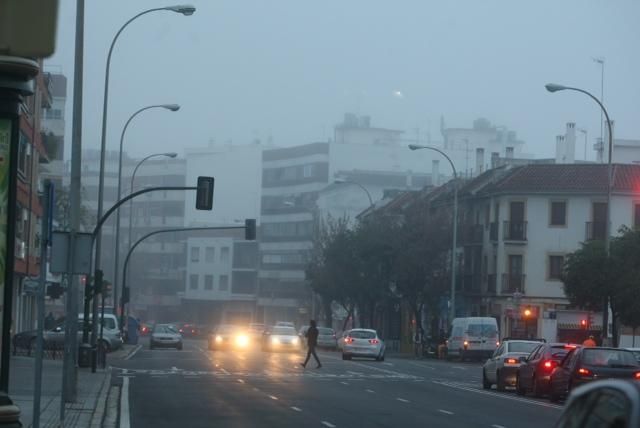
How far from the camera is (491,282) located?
270 ft

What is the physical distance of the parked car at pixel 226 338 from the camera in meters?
74.6

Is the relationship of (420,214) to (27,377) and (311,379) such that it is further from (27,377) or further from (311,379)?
(27,377)

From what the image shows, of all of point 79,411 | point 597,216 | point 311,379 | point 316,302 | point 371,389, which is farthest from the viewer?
point 316,302

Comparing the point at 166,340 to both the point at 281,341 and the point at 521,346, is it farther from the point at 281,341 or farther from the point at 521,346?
the point at 521,346

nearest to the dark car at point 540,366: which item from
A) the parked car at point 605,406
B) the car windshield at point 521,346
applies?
the car windshield at point 521,346

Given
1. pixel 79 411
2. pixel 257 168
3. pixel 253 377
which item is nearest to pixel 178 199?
pixel 257 168

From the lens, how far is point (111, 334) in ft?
192

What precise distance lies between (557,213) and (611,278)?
26181 mm

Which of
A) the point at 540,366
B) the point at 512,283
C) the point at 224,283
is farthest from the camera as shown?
the point at 224,283

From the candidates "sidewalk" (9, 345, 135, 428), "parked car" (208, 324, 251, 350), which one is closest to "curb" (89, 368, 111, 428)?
"sidewalk" (9, 345, 135, 428)

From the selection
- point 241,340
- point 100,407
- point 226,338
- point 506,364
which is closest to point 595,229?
point 241,340

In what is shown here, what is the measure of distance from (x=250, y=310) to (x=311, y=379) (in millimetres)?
107776

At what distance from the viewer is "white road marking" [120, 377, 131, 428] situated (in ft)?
76.0

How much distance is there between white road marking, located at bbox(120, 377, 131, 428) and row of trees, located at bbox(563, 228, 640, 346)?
24148 millimetres
